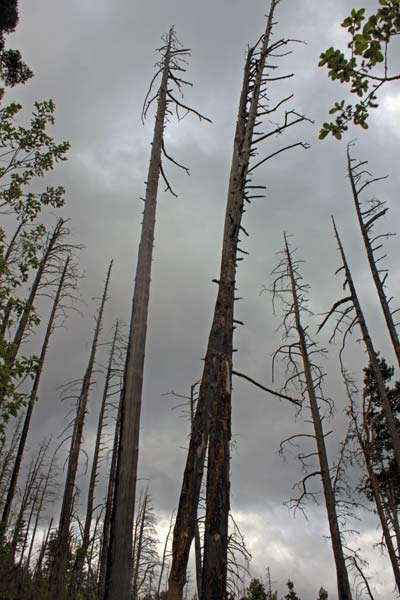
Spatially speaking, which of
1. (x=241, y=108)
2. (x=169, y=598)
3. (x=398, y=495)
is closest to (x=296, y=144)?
(x=241, y=108)

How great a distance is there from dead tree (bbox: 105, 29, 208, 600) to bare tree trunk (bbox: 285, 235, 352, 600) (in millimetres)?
7944

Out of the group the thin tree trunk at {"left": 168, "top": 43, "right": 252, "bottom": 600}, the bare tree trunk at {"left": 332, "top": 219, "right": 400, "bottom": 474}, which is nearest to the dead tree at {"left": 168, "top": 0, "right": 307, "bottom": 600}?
the thin tree trunk at {"left": 168, "top": 43, "right": 252, "bottom": 600}

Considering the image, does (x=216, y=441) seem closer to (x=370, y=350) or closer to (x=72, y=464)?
(x=370, y=350)

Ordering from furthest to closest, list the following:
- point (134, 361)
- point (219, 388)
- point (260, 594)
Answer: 1. point (260, 594)
2. point (134, 361)
3. point (219, 388)

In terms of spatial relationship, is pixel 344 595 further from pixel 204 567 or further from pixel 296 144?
pixel 296 144

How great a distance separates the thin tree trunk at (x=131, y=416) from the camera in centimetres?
453

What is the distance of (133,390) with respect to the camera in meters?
5.53

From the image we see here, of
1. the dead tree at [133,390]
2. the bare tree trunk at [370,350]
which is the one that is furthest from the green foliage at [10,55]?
the bare tree trunk at [370,350]

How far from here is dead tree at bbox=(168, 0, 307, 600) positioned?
400 cm

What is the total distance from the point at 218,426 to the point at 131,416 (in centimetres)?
130

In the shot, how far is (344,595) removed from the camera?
10000 mm

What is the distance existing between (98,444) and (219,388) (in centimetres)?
2048

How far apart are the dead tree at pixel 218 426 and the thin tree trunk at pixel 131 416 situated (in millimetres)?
911

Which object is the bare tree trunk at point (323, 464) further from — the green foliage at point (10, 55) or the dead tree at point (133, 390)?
the green foliage at point (10, 55)
